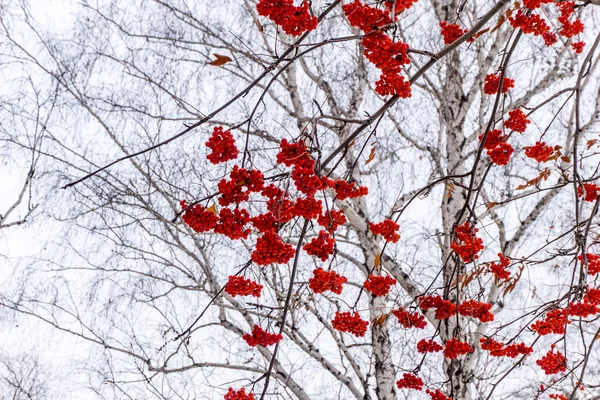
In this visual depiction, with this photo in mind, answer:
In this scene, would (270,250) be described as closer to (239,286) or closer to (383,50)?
(239,286)

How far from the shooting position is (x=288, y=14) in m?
1.49

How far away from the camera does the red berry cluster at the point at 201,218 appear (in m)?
1.61

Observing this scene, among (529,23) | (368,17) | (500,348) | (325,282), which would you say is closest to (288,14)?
(368,17)

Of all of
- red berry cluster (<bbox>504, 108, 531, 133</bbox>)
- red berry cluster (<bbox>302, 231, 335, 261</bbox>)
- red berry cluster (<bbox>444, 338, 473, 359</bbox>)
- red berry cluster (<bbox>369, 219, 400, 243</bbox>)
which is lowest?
red berry cluster (<bbox>302, 231, 335, 261</bbox>)

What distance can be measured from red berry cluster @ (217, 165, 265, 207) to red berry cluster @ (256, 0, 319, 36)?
1.38 feet

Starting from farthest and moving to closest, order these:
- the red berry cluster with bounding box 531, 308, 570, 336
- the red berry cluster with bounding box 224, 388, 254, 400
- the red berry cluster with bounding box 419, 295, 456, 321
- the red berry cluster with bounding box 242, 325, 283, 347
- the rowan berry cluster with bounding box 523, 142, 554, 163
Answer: the red berry cluster with bounding box 531, 308, 570, 336 < the red berry cluster with bounding box 419, 295, 456, 321 < the rowan berry cluster with bounding box 523, 142, 554, 163 < the red berry cluster with bounding box 242, 325, 283, 347 < the red berry cluster with bounding box 224, 388, 254, 400

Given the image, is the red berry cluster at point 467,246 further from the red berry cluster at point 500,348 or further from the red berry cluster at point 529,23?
the red berry cluster at point 529,23

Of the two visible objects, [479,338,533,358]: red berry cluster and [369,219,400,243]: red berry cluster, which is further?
[479,338,533,358]: red berry cluster

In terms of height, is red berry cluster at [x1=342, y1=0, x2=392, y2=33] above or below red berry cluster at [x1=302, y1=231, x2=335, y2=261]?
above

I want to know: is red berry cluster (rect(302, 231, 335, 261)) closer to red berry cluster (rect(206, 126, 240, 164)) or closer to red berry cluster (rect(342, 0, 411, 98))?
red berry cluster (rect(206, 126, 240, 164))

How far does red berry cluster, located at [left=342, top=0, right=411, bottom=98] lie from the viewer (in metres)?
1.51

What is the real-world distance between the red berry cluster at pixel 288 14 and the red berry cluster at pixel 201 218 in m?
0.58

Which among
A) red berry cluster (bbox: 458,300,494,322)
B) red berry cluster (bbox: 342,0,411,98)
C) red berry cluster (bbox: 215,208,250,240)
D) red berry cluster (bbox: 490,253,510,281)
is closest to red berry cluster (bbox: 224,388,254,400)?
red berry cluster (bbox: 215,208,250,240)

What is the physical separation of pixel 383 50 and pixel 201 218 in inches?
27.7
